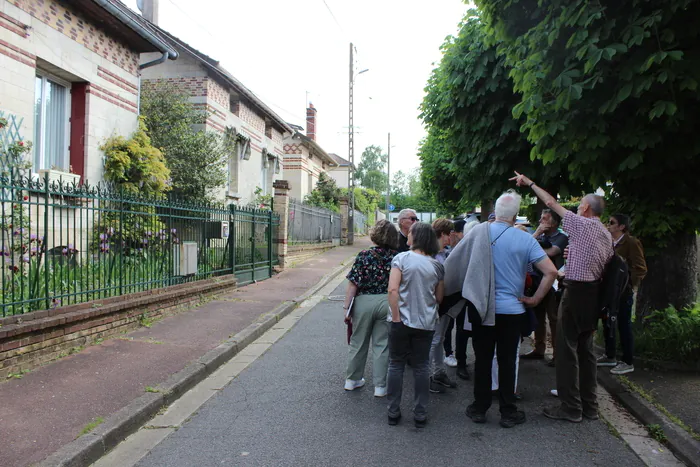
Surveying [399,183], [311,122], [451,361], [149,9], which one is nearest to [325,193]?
[311,122]

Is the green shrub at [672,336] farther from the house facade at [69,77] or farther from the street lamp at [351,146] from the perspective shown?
the street lamp at [351,146]

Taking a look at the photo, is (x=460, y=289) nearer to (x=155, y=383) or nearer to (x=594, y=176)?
(x=594, y=176)

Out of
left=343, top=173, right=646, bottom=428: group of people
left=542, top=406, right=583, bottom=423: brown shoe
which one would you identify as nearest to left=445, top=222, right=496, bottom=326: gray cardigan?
left=343, top=173, right=646, bottom=428: group of people

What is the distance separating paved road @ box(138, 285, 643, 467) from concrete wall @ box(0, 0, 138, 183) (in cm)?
619

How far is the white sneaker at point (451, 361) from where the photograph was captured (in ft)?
19.3

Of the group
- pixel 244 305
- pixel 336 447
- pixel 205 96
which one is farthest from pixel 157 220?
pixel 205 96

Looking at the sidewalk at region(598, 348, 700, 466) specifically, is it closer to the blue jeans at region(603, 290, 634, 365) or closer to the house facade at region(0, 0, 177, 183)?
the blue jeans at region(603, 290, 634, 365)

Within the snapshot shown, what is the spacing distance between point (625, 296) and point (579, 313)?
1.36m

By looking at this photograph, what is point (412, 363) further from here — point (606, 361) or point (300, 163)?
point (300, 163)

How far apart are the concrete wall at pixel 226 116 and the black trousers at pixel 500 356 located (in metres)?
12.2

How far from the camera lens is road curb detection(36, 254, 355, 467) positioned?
3441 millimetres

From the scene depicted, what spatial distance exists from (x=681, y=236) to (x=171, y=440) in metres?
5.88

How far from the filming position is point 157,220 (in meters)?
7.90

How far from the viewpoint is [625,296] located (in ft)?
17.6
